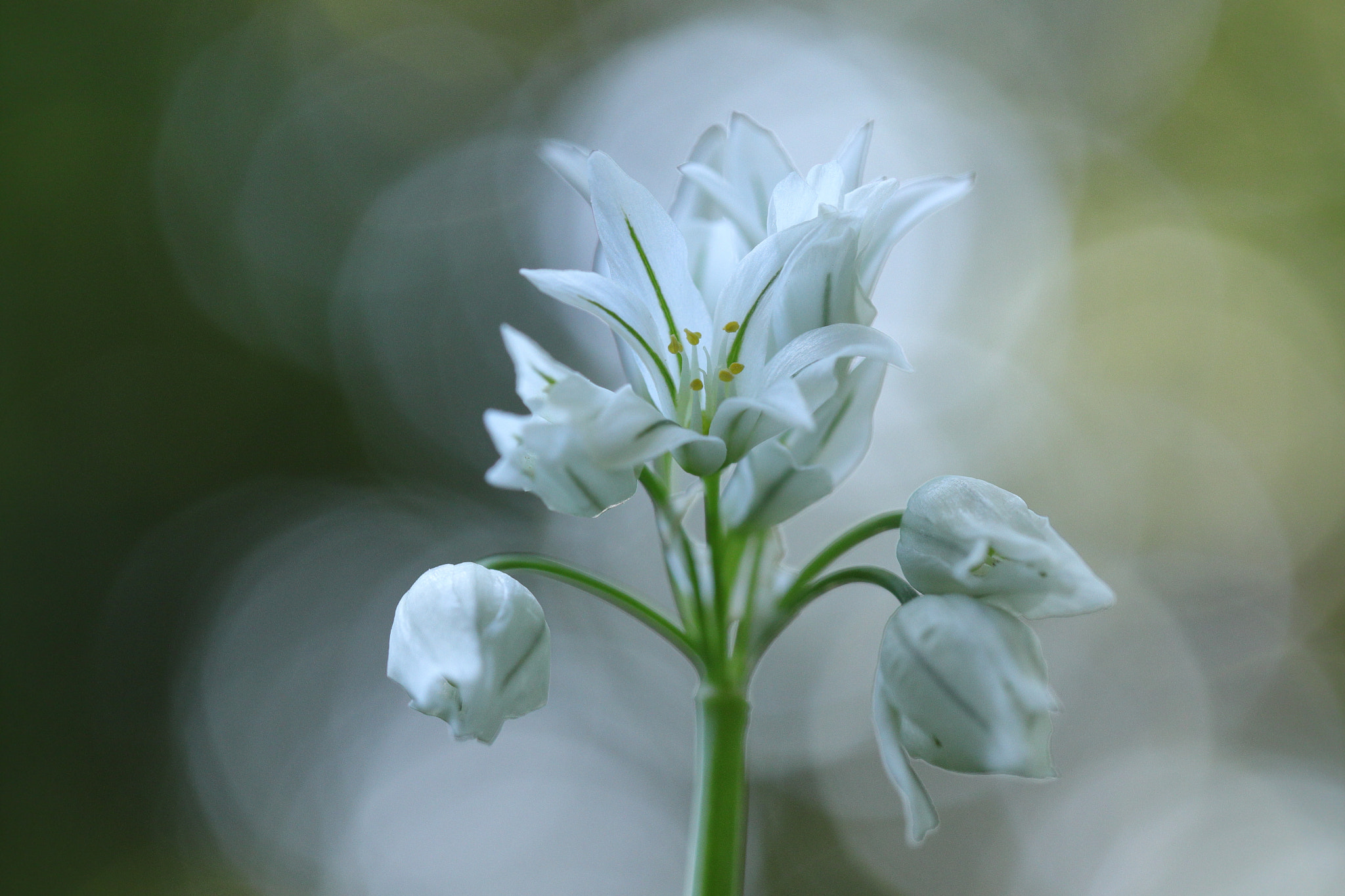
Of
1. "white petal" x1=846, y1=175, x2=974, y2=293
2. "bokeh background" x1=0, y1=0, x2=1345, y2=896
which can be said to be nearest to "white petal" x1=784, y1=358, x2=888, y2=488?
"white petal" x1=846, y1=175, x2=974, y2=293

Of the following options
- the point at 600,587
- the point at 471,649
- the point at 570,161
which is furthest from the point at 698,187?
the point at 471,649

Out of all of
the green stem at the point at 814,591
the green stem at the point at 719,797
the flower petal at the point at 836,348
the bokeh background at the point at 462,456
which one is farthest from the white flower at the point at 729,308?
the bokeh background at the point at 462,456

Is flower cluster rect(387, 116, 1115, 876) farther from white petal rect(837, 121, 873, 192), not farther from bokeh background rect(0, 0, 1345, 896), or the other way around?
bokeh background rect(0, 0, 1345, 896)

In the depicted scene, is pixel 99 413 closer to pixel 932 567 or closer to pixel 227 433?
pixel 227 433

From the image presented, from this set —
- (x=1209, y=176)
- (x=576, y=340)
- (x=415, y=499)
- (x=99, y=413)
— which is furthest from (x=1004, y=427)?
(x=99, y=413)

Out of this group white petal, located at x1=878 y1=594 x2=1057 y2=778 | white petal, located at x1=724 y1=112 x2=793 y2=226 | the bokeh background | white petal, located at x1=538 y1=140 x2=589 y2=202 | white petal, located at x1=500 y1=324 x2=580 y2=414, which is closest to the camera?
white petal, located at x1=878 y1=594 x2=1057 y2=778

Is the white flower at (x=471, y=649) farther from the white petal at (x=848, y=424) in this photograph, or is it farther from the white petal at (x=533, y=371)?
the white petal at (x=848, y=424)
